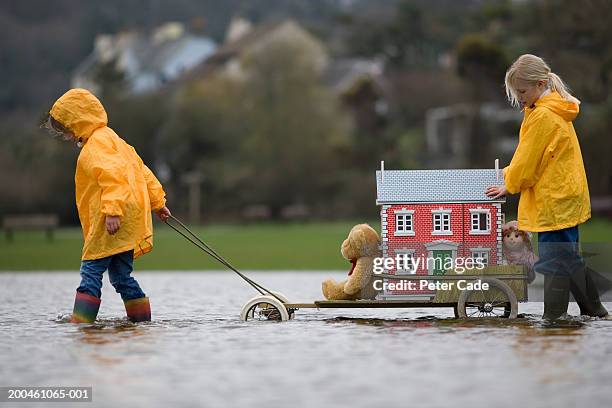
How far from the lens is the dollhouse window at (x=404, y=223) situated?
9.66m

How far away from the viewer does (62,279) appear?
17.0 m

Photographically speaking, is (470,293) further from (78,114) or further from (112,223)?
(78,114)

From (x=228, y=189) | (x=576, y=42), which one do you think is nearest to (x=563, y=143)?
(x=576, y=42)

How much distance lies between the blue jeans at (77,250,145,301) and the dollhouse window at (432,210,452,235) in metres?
2.18

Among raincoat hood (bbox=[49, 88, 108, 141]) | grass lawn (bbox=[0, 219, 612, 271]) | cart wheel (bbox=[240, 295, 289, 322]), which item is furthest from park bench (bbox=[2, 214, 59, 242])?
cart wheel (bbox=[240, 295, 289, 322])

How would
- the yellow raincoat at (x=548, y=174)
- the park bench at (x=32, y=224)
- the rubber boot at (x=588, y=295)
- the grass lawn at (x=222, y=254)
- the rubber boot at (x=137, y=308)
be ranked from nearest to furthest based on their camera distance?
the yellow raincoat at (x=548, y=174) → the rubber boot at (x=588, y=295) → the rubber boot at (x=137, y=308) → the grass lawn at (x=222, y=254) → the park bench at (x=32, y=224)

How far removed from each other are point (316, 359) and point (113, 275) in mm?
2898

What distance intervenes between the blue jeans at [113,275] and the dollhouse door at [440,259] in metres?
2.14

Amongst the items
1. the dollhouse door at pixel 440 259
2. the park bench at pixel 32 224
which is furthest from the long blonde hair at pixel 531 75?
the park bench at pixel 32 224

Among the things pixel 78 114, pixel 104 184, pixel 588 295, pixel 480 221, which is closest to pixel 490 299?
pixel 480 221

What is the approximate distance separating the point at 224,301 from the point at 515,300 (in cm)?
373

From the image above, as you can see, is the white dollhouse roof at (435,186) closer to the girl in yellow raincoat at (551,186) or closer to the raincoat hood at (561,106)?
the girl in yellow raincoat at (551,186)

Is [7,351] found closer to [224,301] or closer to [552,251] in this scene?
[552,251]

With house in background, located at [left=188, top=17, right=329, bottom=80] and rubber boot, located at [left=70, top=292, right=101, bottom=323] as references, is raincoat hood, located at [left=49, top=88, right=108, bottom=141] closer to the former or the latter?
rubber boot, located at [left=70, top=292, right=101, bottom=323]
